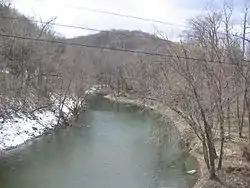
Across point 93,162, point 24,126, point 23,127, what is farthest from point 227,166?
point 24,126

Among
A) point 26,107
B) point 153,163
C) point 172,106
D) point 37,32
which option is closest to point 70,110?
point 26,107

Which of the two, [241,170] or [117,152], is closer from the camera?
[241,170]

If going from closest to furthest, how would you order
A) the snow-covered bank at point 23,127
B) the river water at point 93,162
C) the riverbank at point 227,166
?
the riverbank at point 227,166, the river water at point 93,162, the snow-covered bank at point 23,127

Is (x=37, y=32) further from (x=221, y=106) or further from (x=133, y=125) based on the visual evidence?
(x=221, y=106)

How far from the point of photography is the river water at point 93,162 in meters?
20.6

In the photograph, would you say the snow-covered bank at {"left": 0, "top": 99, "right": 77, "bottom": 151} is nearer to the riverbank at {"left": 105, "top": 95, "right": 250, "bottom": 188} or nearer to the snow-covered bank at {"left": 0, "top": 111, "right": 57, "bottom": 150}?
the snow-covered bank at {"left": 0, "top": 111, "right": 57, "bottom": 150}

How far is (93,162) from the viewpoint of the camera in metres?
24.7

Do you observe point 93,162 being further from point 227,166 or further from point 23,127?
point 23,127

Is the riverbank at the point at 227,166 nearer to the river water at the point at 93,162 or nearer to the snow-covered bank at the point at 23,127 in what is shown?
the river water at the point at 93,162

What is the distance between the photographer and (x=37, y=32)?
47.3 metres

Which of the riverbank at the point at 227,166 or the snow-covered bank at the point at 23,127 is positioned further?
the snow-covered bank at the point at 23,127

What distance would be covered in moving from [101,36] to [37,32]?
6212 centimetres

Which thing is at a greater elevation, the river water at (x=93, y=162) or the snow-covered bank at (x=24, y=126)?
the snow-covered bank at (x=24, y=126)

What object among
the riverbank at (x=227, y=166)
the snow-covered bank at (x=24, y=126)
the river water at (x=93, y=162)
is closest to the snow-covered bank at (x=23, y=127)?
the snow-covered bank at (x=24, y=126)
